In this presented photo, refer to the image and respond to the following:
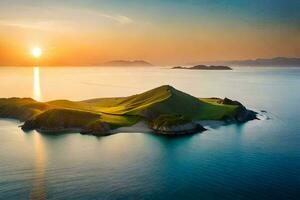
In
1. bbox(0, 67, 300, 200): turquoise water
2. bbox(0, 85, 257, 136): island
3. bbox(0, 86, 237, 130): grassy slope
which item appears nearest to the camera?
bbox(0, 67, 300, 200): turquoise water

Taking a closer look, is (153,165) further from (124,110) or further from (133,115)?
(124,110)

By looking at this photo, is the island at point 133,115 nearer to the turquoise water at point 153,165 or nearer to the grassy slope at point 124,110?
the grassy slope at point 124,110

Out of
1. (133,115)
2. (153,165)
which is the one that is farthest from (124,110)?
(153,165)

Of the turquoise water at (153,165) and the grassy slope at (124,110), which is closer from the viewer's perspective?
the turquoise water at (153,165)

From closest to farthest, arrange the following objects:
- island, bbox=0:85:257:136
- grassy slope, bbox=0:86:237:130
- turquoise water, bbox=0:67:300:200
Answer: turquoise water, bbox=0:67:300:200, island, bbox=0:85:257:136, grassy slope, bbox=0:86:237:130

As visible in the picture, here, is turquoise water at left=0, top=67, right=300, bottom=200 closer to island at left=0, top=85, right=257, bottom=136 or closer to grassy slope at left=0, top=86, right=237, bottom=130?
island at left=0, top=85, right=257, bottom=136

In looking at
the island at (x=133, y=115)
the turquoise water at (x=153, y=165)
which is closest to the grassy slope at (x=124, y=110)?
the island at (x=133, y=115)

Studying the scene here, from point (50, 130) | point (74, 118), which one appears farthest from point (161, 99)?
point (50, 130)

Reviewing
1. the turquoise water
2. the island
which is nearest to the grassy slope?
the island
